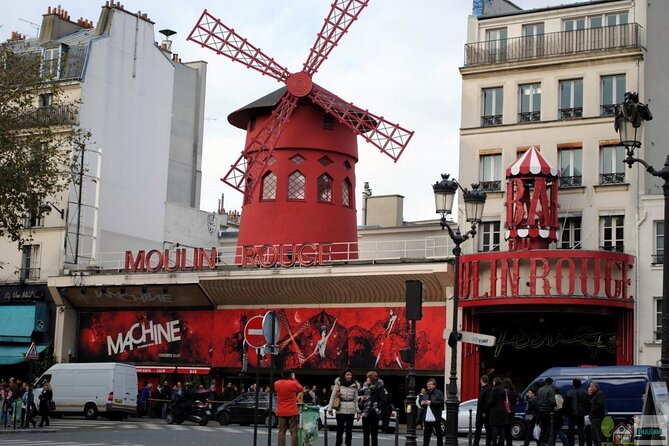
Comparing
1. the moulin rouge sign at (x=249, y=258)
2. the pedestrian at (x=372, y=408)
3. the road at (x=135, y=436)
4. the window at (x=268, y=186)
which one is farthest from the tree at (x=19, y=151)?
the pedestrian at (x=372, y=408)

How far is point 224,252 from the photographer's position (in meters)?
41.6

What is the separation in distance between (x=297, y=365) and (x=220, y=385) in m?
3.01

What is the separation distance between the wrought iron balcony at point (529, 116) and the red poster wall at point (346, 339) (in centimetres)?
510

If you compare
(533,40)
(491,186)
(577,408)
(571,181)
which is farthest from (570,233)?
(577,408)

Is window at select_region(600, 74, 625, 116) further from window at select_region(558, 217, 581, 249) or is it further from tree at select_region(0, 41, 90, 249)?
tree at select_region(0, 41, 90, 249)

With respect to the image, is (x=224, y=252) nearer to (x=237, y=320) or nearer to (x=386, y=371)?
(x=237, y=320)

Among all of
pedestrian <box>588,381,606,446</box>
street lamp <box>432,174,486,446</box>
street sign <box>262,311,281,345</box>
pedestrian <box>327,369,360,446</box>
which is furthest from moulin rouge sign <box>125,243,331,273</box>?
street sign <box>262,311,281,345</box>

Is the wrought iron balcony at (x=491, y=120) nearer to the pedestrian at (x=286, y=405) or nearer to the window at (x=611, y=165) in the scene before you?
the window at (x=611, y=165)

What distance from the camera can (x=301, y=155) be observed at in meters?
34.0

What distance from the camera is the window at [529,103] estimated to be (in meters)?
30.2

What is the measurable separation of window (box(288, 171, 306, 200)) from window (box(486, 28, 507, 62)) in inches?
252

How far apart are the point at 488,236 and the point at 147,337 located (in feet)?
37.0

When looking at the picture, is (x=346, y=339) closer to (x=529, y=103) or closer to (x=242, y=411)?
(x=242, y=411)

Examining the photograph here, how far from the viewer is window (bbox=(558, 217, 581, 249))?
29.1 m
